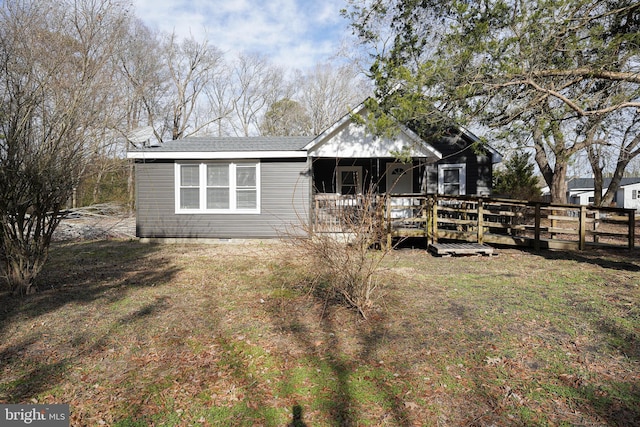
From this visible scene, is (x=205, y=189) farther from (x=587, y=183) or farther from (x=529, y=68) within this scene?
(x=587, y=183)

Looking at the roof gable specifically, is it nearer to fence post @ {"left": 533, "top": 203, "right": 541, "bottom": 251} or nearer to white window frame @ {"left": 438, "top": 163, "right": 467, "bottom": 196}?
white window frame @ {"left": 438, "top": 163, "right": 467, "bottom": 196}

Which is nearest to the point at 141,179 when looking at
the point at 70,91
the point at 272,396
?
the point at 70,91

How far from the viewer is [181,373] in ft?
11.6

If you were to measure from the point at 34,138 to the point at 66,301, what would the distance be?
2.41 meters

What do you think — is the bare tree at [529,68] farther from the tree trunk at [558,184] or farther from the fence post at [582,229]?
the tree trunk at [558,184]

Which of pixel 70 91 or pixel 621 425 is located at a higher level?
pixel 70 91

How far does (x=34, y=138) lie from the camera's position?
5367mm

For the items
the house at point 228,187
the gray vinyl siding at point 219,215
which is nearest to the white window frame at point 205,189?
the house at point 228,187

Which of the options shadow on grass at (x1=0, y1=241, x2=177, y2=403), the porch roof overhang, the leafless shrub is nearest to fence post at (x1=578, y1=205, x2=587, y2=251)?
the porch roof overhang

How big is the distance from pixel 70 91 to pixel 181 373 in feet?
15.7

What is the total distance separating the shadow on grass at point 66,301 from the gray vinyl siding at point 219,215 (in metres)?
1.59

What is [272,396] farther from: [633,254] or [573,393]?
[633,254]

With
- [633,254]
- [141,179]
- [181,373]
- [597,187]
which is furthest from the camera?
[597,187]

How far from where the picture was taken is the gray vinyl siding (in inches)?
464
